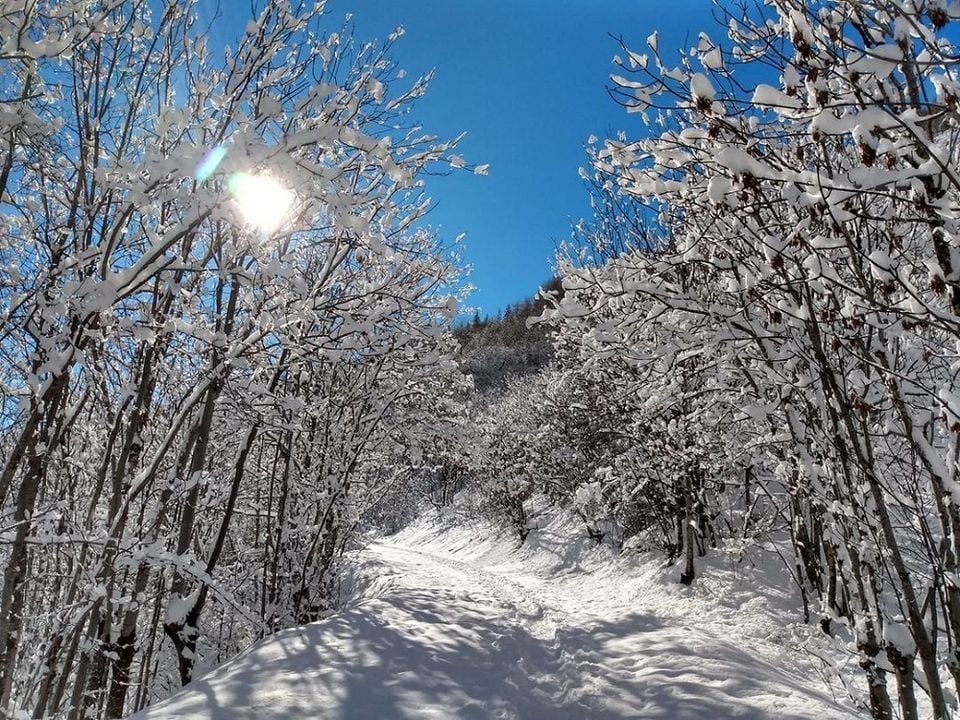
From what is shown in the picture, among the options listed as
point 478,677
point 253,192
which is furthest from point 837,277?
point 478,677

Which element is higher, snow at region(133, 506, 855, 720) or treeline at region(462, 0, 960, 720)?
treeline at region(462, 0, 960, 720)

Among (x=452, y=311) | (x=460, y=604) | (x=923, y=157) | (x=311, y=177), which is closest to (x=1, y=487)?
(x=311, y=177)

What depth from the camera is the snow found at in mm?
4113

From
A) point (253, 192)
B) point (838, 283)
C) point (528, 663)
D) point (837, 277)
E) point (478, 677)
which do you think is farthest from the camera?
point (528, 663)

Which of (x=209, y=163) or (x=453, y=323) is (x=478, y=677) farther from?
(x=209, y=163)

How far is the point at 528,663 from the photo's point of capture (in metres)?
5.72

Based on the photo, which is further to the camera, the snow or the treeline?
the snow

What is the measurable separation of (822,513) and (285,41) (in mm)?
5475

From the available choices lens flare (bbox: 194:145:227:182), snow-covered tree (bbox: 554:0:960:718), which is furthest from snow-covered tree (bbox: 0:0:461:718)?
snow-covered tree (bbox: 554:0:960:718)

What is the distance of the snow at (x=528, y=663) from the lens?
411 cm

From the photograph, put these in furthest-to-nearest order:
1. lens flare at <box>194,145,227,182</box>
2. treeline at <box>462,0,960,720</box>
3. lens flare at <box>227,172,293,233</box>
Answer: lens flare at <box>227,172,293,233</box> → lens flare at <box>194,145,227,182</box> → treeline at <box>462,0,960,720</box>

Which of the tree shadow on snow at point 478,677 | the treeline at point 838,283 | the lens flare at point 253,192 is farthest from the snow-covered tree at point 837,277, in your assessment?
the lens flare at point 253,192

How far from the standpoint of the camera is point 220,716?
3.55 meters

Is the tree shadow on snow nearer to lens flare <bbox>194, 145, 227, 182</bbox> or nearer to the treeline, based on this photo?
the treeline
